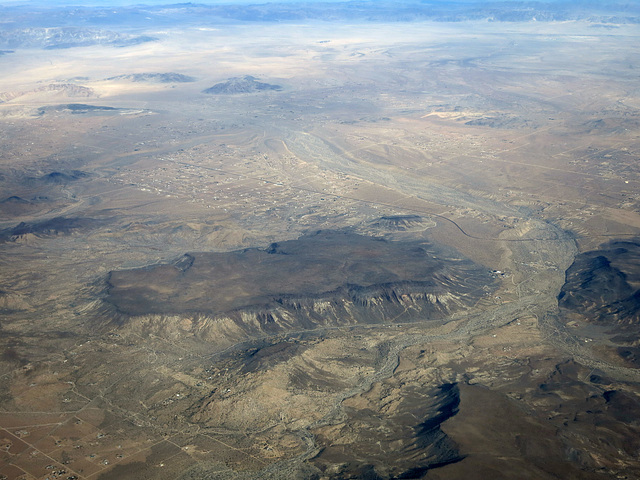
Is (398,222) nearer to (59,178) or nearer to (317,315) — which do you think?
(317,315)

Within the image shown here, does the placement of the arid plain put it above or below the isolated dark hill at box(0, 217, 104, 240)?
below

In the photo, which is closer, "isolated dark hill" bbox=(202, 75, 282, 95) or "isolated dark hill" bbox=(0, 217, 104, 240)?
"isolated dark hill" bbox=(0, 217, 104, 240)

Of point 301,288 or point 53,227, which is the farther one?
point 53,227

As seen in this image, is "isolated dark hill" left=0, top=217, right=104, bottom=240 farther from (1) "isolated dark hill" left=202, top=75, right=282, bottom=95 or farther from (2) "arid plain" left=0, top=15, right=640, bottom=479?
(1) "isolated dark hill" left=202, top=75, right=282, bottom=95

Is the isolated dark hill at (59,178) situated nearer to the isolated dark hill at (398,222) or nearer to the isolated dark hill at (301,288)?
the isolated dark hill at (301,288)

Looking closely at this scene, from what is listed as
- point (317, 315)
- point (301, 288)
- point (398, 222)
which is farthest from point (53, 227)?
point (398, 222)

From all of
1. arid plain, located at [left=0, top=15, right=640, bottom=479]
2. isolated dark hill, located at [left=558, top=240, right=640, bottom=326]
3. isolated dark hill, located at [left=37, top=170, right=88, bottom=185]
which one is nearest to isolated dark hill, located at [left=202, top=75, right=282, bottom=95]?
arid plain, located at [left=0, top=15, right=640, bottom=479]

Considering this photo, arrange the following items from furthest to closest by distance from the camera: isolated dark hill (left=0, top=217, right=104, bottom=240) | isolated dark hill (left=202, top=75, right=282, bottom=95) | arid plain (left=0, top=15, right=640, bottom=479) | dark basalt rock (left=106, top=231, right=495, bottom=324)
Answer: isolated dark hill (left=202, top=75, right=282, bottom=95), isolated dark hill (left=0, top=217, right=104, bottom=240), dark basalt rock (left=106, top=231, right=495, bottom=324), arid plain (left=0, top=15, right=640, bottom=479)
